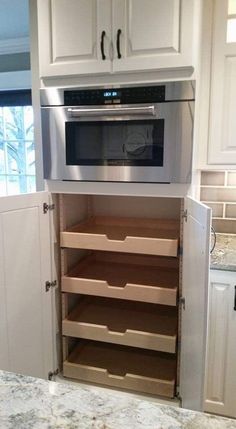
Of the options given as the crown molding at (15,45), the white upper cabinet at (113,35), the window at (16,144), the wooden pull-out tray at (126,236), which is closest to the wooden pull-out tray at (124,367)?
the wooden pull-out tray at (126,236)

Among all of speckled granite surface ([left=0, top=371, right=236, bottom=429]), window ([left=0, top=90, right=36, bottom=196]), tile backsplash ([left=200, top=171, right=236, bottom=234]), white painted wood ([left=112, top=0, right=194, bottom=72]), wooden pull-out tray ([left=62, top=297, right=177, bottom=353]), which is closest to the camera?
speckled granite surface ([left=0, top=371, right=236, bottom=429])

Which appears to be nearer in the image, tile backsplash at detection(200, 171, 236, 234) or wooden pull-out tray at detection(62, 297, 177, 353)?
wooden pull-out tray at detection(62, 297, 177, 353)

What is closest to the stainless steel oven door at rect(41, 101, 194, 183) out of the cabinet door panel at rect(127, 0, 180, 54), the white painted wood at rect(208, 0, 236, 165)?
the cabinet door panel at rect(127, 0, 180, 54)

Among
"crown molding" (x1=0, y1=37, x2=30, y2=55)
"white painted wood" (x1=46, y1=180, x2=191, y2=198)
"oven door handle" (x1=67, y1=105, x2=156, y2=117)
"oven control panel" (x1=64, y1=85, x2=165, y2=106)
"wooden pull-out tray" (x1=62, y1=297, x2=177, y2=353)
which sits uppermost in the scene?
"crown molding" (x1=0, y1=37, x2=30, y2=55)

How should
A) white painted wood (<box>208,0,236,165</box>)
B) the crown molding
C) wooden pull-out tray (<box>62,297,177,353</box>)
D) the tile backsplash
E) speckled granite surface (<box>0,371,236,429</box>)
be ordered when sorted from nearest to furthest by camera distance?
1. speckled granite surface (<box>0,371,236,429</box>)
2. white painted wood (<box>208,0,236,165</box>)
3. wooden pull-out tray (<box>62,297,177,353</box>)
4. the tile backsplash
5. the crown molding

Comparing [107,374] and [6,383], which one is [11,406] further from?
[107,374]

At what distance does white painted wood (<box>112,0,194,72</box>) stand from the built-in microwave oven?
4.2 inches

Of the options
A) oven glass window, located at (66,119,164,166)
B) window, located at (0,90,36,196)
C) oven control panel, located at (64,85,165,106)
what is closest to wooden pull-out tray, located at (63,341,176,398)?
oven glass window, located at (66,119,164,166)

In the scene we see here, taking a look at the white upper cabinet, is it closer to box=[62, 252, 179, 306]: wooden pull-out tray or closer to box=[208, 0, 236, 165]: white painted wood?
box=[208, 0, 236, 165]: white painted wood

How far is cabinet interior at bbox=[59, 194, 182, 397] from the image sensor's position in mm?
1782

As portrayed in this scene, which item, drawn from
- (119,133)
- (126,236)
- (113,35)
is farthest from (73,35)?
(126,236)

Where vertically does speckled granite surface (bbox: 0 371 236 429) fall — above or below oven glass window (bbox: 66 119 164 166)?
below

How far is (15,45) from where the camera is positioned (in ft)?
9.60

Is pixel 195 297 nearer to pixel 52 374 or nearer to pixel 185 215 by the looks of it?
pixel 185 215
